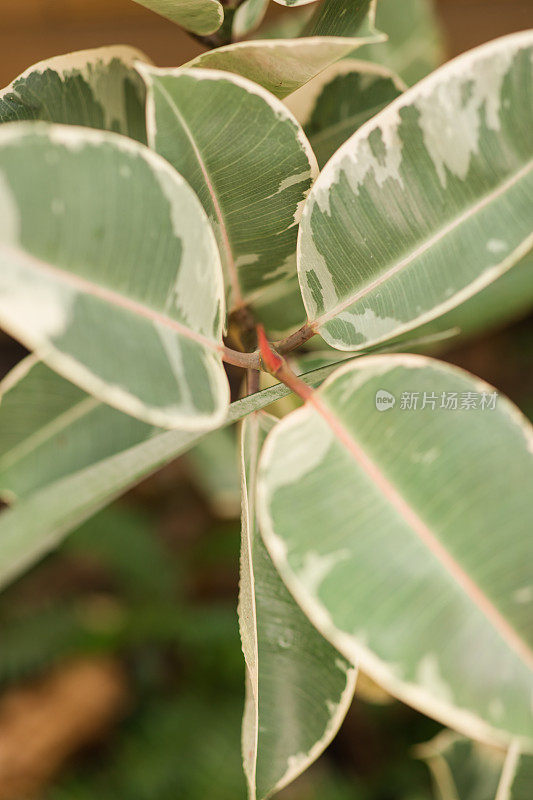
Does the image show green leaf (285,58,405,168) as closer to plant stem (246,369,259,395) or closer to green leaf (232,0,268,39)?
green leaf (232,0,268,39)

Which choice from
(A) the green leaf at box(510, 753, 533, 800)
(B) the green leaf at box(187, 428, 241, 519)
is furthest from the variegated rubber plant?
(B) the green leaf at box(187, 428, 241, 519)

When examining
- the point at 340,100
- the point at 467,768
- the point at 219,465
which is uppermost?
the point at 340,100

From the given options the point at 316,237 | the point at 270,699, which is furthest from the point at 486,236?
the point at 270,699

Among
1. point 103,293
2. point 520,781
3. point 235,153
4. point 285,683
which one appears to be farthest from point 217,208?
point 520,781

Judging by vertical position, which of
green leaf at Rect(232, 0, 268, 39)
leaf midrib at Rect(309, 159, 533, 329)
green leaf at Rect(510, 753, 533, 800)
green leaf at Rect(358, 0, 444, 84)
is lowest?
green leaf at Rect(510, 753, 533, 800)

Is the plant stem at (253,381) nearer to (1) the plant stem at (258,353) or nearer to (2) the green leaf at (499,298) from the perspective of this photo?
(1) the plant stem at (258,353)

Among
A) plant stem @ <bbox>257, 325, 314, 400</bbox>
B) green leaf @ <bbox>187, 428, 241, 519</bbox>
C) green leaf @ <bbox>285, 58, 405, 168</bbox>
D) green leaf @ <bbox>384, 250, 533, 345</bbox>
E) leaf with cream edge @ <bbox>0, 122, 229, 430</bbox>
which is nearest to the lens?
leaf with cream edge @ <bbox>0, 122, 229, 430</bbox>

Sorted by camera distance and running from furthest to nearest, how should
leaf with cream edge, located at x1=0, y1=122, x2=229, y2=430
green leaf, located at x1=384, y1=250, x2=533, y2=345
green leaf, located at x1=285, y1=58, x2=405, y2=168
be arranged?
green leaf, located at x1=384, y1=250, x2=533, y2=345
green leaf, located at x1=285, y1=58, x2=405, y2=168
leaf with cream edge, located at x1=0, y1=122, x2=229, y2=430

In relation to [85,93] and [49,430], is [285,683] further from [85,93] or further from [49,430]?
[85,93]

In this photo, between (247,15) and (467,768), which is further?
(467,768)

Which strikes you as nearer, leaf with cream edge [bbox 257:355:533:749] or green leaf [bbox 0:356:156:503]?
leaf with cream edge [bbox 257:355:533:749]
